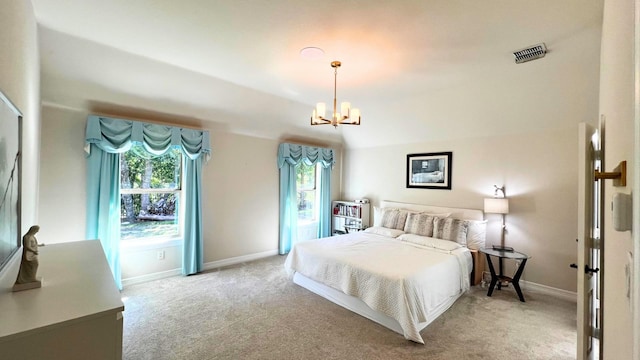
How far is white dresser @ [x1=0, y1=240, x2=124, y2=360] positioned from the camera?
91 centimetres

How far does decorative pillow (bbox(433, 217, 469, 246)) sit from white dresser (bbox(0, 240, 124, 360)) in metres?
3.79

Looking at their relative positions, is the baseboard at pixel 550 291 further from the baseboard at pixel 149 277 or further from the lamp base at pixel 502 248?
the baseboard at pixel 149 277

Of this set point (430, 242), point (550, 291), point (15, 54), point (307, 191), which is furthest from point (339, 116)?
point (550, 291)

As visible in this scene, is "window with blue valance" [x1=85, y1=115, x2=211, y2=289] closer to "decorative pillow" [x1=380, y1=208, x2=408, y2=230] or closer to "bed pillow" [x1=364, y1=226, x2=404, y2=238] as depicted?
"bed pillow" [x1=364, y1=226, x2=404, y2=238]

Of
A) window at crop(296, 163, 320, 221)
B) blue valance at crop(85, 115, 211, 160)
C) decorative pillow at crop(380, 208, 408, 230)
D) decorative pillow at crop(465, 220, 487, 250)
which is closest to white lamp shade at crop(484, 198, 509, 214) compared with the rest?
decorative pillow at crop(465, 220, 487, 250)

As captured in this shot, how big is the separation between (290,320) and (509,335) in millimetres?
2168

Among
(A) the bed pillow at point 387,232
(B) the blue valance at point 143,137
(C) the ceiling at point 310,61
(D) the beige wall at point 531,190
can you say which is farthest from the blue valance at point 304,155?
(D) the beige wall at point 531,190

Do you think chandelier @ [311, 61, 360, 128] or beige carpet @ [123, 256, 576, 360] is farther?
chandelier @ [311, 61, 360, 128]

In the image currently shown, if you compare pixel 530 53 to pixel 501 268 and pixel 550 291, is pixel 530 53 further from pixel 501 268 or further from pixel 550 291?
pixel 550 291

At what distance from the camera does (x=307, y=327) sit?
2.64 meters

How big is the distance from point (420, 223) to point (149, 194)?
13.7 ft

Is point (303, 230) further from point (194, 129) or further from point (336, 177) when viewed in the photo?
point (194, 129)

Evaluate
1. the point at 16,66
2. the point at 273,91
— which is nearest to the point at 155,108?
the point at 273,91

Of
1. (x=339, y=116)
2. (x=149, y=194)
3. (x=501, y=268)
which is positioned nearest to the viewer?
(x=339, y=116)
